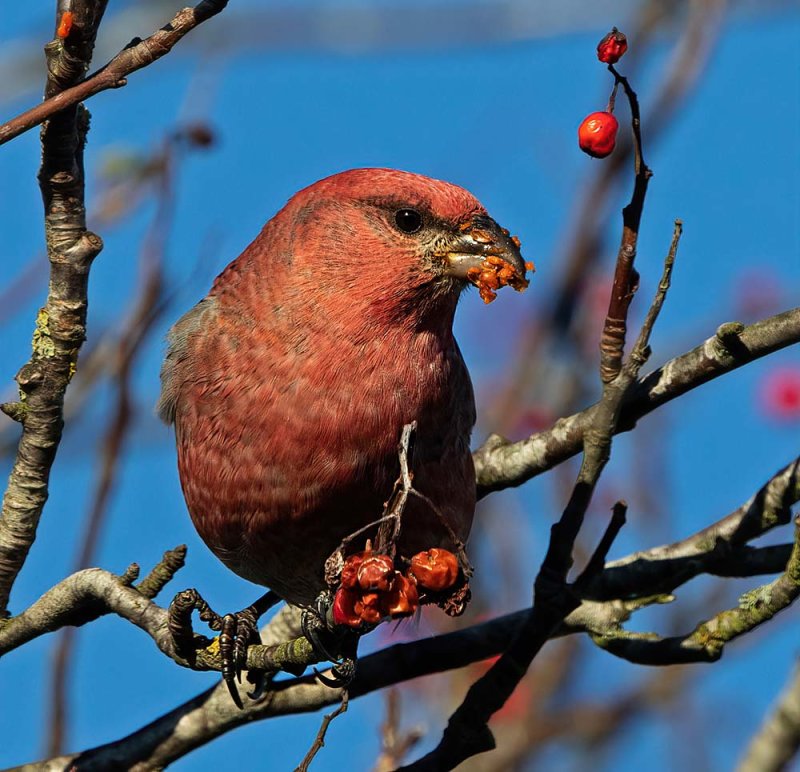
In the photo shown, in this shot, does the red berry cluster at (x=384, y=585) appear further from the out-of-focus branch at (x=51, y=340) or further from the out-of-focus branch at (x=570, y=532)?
the out-of-focus branch at (x=51, y=340)

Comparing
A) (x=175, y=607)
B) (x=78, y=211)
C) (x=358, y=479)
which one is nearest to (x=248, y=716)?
(x=358, y=479)

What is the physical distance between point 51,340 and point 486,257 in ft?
4.33

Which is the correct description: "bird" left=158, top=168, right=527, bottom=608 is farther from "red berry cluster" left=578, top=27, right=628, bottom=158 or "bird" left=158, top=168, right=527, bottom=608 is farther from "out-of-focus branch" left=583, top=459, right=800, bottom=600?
"red berry cluster" left=578, top=27, right=628, bottom=158

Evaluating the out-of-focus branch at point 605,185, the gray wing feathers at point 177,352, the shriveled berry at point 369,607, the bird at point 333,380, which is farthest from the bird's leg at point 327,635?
the out-of-focus branch at point 605,185

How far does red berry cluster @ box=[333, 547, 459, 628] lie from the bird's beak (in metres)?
1.42

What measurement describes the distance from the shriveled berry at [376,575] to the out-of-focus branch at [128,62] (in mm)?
1174

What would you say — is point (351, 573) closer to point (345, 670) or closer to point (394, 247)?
point (345, 670)

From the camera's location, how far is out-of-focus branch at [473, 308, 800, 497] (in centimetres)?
322

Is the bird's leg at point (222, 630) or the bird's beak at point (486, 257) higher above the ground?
the bird's beak at point (486, 257)

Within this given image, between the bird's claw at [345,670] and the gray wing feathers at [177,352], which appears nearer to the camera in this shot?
the bird's claw at [345,670]

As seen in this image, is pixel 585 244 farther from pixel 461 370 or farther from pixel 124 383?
pixel 124 383

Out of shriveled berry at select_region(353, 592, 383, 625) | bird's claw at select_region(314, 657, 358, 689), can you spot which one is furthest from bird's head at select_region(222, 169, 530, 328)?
shriveled berry at select_region(353, 592, 383, 625)

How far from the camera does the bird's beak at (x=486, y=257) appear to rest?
3.79 metres

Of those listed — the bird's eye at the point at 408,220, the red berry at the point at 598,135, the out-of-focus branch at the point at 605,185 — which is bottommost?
the red berry at the point at 598,135
